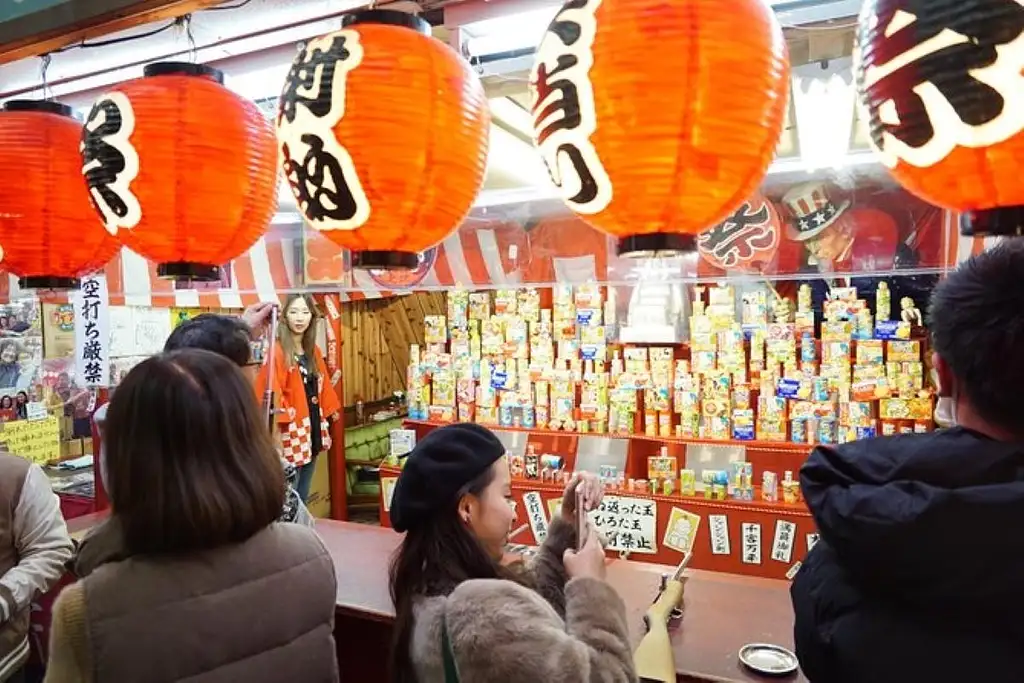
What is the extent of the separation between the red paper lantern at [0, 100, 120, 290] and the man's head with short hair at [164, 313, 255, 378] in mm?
513

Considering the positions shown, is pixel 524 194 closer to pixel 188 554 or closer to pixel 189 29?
pixel 189 29

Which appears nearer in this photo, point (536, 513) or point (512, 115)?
point (512, 115)

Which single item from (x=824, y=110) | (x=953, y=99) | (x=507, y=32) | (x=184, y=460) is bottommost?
(x=184, y=460)

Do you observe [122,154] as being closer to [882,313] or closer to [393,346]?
[882,313]

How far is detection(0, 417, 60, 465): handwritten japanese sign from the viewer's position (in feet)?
20.3

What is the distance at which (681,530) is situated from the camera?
227 inches

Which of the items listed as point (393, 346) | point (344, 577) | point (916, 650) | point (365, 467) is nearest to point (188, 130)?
point (344, 577)

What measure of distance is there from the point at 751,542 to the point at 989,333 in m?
4.59

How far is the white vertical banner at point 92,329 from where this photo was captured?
17.6ft

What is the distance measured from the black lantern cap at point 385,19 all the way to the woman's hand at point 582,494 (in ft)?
4.61

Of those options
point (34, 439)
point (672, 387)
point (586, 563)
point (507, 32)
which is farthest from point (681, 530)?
point (34, 439)

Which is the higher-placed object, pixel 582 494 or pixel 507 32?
pixel 507 32

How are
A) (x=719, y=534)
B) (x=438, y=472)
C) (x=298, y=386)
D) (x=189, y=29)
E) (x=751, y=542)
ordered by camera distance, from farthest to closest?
(x=298, y=386)
(x=719, y=534)
(x=751, y=542)
(x=189, y=29)
(x=438, y=472)

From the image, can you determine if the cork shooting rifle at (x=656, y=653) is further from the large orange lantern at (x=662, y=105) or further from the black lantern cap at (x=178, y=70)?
the black lantern cap at (x=178, y=70)
